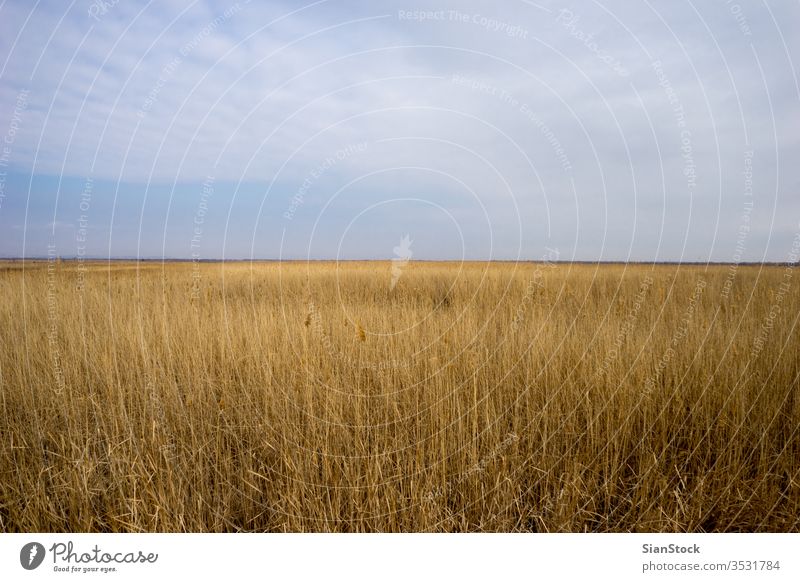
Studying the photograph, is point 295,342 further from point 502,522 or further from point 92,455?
point 502,522

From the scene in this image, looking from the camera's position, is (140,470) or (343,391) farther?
(343,391)

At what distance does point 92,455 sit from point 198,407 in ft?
2.73

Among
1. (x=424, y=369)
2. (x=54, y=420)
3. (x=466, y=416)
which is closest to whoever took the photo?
(x=466, y=416)

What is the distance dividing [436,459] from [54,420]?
3231 mm

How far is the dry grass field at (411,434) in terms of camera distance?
2846 millimetres

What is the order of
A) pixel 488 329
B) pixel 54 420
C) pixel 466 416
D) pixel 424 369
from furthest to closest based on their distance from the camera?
pixel 488 329, pixel 424 369, pixel 54 420, pixel 466 416

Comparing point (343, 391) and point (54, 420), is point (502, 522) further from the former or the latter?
point (54, 420)

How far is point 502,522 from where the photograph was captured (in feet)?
9.11

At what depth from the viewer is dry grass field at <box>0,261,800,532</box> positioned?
9.34 feet

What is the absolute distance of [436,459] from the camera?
3.20m

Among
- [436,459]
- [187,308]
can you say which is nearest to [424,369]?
[436,459]

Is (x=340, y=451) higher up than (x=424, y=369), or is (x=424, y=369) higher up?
(x=424, y=369)

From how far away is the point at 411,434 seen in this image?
3.56 m
